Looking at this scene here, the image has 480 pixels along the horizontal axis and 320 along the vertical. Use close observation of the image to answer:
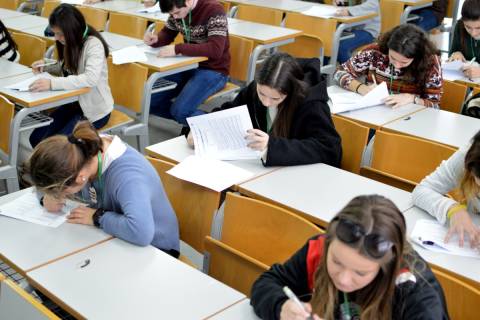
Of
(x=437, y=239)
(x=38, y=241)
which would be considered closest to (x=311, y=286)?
(x=437, y=239)

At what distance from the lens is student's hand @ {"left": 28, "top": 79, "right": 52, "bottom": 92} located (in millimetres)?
3294

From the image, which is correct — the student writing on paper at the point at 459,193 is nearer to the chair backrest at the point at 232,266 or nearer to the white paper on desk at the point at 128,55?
the chair backrest at the point at 232,266

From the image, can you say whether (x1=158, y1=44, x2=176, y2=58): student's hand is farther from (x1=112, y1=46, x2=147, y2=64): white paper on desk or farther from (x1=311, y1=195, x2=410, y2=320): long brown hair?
(x1=311, y1=195, x2=410, y2=320): long brown hair

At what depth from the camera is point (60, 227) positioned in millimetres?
2041

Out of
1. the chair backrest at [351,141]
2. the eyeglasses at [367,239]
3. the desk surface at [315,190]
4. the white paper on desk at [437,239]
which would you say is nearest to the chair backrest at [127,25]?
the chair backrest at [351,141]

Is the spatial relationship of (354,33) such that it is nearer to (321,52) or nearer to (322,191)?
(321,52)

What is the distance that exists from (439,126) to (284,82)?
2.93 ft

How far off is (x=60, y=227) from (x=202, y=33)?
2.27m

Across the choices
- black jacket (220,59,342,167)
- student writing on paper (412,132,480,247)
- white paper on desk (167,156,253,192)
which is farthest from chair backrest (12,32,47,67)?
student writing on paper (412,132,480,247)

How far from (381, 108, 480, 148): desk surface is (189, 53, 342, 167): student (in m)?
0.46

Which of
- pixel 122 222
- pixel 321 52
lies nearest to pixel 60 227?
pixel 122 222

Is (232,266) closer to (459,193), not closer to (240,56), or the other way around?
(459,193)

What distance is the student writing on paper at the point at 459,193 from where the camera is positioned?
1843mm

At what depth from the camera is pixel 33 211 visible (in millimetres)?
2143
